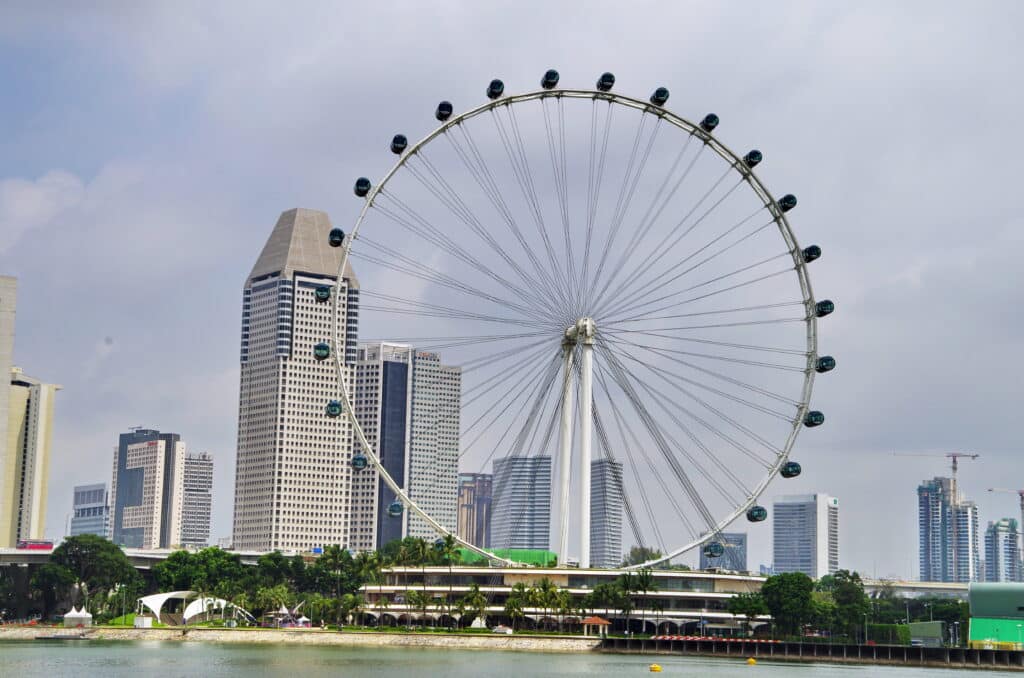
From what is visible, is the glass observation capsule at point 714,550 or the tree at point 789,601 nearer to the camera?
the glass observation capsule at point 714,550

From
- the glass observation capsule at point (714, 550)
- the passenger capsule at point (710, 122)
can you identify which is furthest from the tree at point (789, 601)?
the passenger capsule at point (710, 122)

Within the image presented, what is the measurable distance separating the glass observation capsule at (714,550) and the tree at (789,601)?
1726 inches

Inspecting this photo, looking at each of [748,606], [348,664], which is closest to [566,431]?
[348,664]

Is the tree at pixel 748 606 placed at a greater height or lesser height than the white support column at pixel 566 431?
lesser

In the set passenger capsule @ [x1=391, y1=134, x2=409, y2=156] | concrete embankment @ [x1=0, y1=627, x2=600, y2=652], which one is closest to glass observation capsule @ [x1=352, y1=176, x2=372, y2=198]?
passenger capsule @ [x1=391, y1=134, x2=409, y2=156]

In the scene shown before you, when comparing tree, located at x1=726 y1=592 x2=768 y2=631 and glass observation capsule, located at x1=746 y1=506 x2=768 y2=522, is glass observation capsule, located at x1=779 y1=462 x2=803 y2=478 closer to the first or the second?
glass observation capsule, located at x1=746 y1=506 x2=768 y2=522

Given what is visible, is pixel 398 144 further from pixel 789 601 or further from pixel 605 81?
pixel 789 601

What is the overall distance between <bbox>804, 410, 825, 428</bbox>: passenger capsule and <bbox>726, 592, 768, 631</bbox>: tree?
46085 millimetres

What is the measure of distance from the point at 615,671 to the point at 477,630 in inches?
1537

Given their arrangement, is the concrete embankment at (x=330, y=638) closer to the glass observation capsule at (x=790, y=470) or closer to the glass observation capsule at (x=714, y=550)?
the glass observation capsule at (x=714, y=550)

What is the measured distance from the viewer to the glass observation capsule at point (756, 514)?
385 feet

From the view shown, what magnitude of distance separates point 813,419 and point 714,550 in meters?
13.6

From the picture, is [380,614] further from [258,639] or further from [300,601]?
[300,601]

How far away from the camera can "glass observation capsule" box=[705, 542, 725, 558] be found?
117044mm
